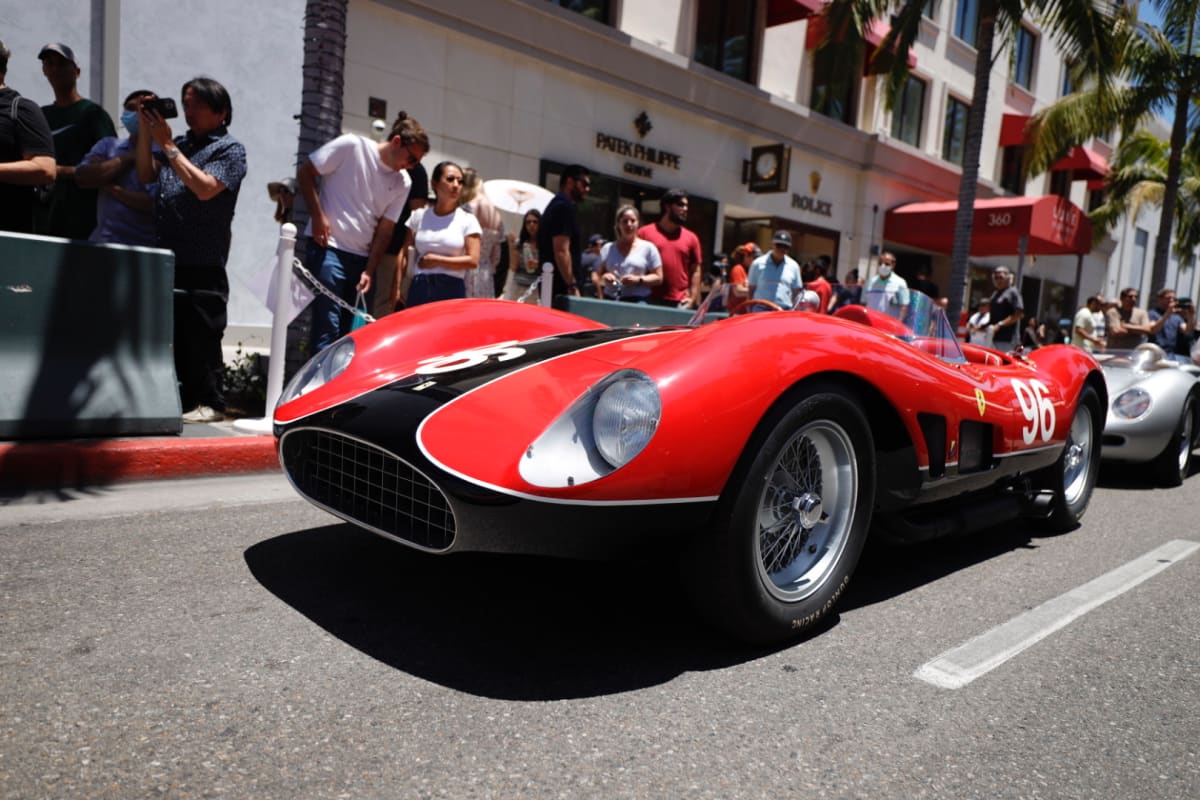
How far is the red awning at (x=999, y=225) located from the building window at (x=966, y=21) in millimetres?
4773

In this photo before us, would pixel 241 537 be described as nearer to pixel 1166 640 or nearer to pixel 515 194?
pixel 1166 640

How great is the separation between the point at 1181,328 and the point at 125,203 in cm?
936

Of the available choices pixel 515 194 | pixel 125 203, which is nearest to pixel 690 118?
pixel 515 194

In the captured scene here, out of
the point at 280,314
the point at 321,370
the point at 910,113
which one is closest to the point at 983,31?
the point at 910,113

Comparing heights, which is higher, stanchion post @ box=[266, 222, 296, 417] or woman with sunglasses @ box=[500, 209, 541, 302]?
woman with sunglasses @ box=[500, 209, 541, 302]

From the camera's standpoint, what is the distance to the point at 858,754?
5.97ft

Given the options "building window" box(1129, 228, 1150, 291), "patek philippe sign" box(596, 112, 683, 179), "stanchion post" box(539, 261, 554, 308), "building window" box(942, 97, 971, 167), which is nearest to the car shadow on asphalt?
"stanchion post" box(539, 261, 554, 308)

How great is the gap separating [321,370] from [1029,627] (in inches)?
92.2

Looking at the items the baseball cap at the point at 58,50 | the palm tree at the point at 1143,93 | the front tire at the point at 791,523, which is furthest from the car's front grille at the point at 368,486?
the palm tree at the point at 1143,93

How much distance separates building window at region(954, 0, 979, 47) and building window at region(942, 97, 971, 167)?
1519 mm

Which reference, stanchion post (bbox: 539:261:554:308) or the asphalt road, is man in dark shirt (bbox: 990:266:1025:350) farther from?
the asphalt road

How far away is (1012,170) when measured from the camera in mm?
23297

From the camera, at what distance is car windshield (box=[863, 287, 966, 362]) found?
3.42m

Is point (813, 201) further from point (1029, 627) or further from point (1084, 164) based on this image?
point (1029, 627)
